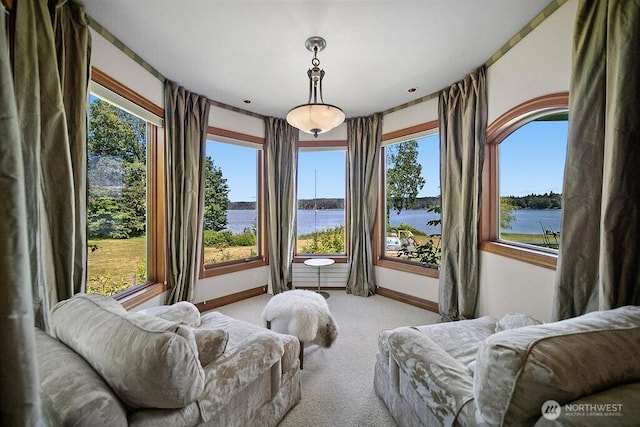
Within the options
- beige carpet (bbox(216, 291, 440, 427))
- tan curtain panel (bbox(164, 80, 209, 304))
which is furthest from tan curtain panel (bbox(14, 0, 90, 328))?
beige carpet (bbox(216, 291, 440, 427))

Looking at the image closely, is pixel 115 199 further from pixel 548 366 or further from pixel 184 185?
pixel 548 366

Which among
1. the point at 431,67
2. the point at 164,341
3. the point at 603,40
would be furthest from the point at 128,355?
the point at 431,67

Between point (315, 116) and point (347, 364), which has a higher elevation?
point (315, 116)

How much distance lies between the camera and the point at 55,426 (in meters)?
0.81

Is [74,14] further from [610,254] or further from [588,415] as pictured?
[610,254]

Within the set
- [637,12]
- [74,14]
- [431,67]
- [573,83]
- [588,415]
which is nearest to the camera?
[588,415]

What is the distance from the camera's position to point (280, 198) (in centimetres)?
420

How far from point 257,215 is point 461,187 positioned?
2.91m

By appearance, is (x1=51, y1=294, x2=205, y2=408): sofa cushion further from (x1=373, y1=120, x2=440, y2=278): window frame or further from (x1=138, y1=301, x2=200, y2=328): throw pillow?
(x1=373, y1=120, x2=440, y2=278): window frame

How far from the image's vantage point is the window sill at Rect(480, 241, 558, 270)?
2.04m

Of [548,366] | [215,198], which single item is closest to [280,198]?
[215,198]

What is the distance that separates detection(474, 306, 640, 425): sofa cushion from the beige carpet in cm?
114

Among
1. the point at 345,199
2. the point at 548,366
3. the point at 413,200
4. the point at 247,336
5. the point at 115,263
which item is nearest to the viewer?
the point at 548,366

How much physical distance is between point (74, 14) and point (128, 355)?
7.77 ft
